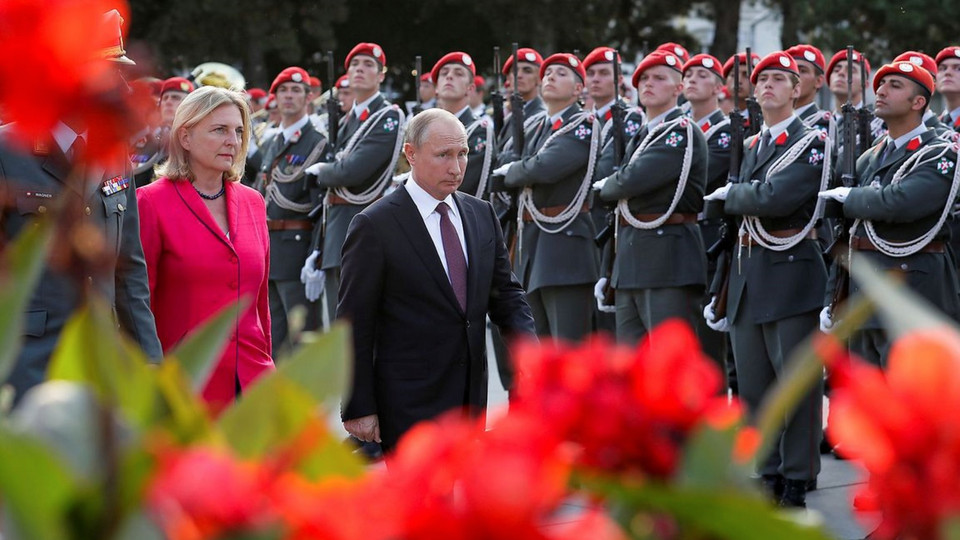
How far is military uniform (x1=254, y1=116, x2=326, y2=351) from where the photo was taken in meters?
9.53

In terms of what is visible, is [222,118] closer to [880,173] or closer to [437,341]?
[437,341]

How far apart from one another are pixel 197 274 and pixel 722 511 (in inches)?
141

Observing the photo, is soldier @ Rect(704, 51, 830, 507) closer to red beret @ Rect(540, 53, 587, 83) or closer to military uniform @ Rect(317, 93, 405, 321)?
red beret @ Rect(540, 53, 587, 83)

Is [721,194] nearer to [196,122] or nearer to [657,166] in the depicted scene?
[657,166]

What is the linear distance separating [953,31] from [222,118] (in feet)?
65.3

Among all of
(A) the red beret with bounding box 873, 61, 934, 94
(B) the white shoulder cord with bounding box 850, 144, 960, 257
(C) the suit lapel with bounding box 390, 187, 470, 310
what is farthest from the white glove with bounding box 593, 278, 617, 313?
(C) the suit lapel with bounding box 390, 187, 470, 310

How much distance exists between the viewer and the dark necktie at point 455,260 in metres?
4.45

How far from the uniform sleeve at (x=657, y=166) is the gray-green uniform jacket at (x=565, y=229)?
82 centimetres

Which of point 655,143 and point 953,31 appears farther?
point 953,31

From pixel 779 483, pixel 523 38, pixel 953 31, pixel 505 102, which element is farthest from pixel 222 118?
pixel 953 31

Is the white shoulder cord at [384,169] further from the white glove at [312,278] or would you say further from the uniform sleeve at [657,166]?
the uniform sleeve at [657,166]

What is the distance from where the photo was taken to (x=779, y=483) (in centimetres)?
616

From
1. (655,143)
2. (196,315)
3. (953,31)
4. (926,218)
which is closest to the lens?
(196,315)

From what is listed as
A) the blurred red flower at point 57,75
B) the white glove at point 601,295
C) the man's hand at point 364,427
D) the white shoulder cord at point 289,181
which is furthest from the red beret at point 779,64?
the blurred red flower at point 57,75
